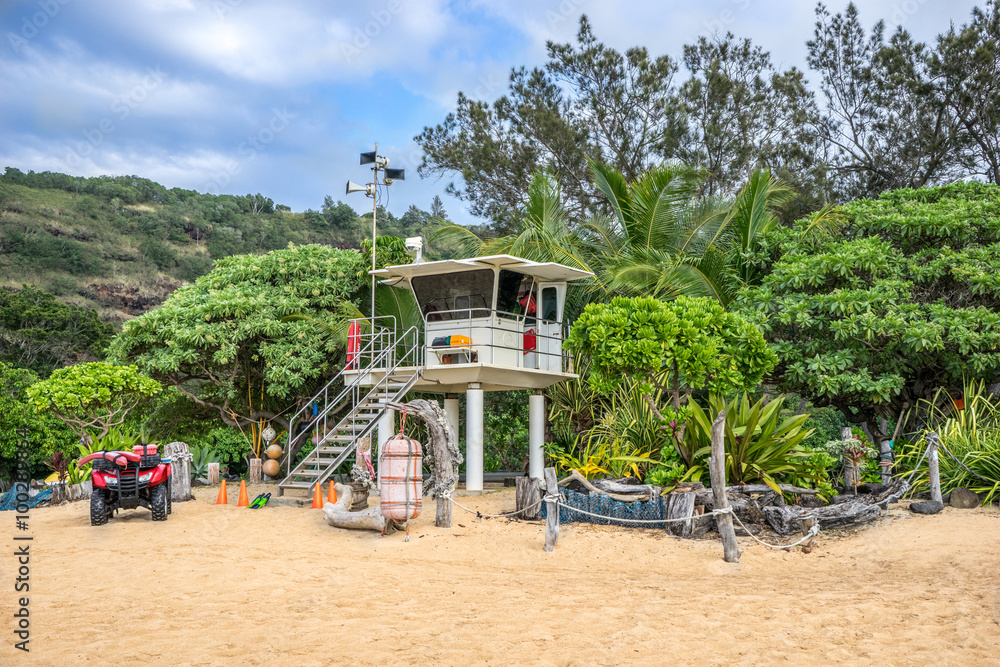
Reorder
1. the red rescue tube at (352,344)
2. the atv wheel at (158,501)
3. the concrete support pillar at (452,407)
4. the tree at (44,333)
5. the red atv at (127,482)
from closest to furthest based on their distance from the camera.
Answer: the red atv at (127,482)
the atv wheel at (158,501)
the red rescue tube at (352,344)
the concrete support pillar at (452,407)
the tree at (44,333)

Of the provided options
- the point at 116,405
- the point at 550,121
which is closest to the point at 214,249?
the point at 550,121

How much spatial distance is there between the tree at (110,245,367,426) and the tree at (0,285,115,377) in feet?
41.4

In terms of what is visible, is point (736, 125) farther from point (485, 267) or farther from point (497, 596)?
point (497, 596)

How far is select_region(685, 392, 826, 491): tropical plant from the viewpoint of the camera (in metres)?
11.4

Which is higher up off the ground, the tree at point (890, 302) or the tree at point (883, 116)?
the tree at point (883, 116)

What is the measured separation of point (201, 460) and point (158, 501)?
29.7 ft

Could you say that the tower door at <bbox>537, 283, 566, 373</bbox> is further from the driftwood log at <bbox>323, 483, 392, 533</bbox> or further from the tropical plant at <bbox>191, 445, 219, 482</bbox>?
the tropical plant at <bbox>191, 445, 219, 482</bbox>

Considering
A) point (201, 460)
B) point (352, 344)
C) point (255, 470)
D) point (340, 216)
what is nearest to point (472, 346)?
point (352, 344)

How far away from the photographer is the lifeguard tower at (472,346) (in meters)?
15.2

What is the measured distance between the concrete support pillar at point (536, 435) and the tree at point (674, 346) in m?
4.68

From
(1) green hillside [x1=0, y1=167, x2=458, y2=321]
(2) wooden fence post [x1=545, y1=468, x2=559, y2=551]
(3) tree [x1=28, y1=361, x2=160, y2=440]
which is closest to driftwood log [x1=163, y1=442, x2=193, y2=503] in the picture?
(3) tree [x1=28, y1=361, x2=160, y2=440]

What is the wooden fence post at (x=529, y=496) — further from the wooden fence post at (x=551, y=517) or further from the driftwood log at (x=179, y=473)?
the driftwood log at (x=179, y=473)

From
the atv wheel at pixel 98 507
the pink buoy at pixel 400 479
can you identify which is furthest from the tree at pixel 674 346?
the atv wheel at pixel 98 507

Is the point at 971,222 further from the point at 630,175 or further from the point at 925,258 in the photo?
the point at 630,175
